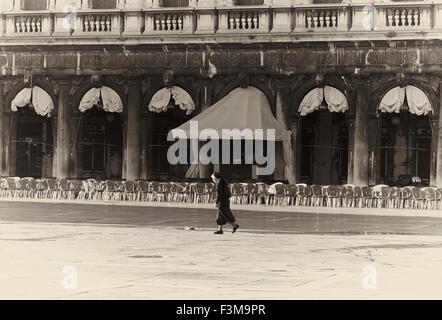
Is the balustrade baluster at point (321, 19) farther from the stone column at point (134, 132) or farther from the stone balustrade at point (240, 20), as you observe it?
the stone column at point (134, 132)

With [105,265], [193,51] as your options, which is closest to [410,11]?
[193,51]

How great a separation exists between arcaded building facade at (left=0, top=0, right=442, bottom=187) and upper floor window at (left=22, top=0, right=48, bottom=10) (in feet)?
0.16

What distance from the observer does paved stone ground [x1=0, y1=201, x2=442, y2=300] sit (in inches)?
550

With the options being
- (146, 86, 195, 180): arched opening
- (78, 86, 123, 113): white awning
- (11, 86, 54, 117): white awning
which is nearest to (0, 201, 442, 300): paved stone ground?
(146, 86, 195, 180): arched opening

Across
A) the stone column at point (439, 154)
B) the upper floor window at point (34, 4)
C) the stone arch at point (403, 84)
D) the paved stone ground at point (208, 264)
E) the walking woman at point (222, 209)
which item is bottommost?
the paved stone ground at point (208, 264)

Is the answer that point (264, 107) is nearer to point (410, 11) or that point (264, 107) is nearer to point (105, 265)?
point (410, 11)

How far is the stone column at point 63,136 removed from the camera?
127 feet

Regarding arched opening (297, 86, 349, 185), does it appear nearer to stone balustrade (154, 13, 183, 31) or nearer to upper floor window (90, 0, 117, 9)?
stone balustrade (154, 13, 183, 31)

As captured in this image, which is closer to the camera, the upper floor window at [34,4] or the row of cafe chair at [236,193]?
the row of cafe chair at [236,193]

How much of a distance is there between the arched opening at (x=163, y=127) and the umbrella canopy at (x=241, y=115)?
220 centimetres

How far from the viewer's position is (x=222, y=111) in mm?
35031

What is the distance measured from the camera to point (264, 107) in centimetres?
3566

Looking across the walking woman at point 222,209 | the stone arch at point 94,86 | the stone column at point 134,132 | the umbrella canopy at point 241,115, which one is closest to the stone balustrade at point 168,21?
the stone column at point 134,132

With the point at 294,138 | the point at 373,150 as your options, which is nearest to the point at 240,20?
the point at 294,138
